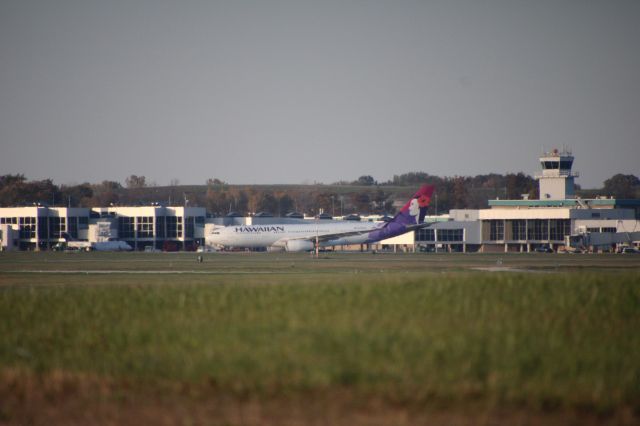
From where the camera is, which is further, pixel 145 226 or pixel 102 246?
pixel 145 226

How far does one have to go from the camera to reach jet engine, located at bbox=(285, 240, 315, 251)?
115m

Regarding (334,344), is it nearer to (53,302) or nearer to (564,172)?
(53,302)

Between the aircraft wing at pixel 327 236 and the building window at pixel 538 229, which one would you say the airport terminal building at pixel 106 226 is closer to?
A: the aircraft wing at pixel 327 236

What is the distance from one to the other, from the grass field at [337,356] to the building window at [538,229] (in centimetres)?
11312

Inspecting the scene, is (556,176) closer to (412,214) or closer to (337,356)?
(412,214)

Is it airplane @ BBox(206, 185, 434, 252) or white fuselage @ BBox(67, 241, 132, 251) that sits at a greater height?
airplane @ BBox(206, 185, 434, 252)

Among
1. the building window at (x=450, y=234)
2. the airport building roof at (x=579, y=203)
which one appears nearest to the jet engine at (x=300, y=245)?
the building window at (x=450, y=234)

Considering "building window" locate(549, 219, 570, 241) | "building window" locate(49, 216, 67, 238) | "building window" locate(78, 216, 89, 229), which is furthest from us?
"building window" locate(78, 216, 89, 229)

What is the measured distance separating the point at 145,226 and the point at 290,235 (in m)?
41.8

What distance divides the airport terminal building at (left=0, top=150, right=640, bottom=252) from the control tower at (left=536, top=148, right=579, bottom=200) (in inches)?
7.2

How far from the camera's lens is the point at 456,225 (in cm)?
14138

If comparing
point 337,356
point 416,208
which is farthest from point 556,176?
point 337,356

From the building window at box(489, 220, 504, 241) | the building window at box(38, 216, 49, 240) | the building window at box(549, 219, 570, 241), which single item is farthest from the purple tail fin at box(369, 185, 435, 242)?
the building window at box(38, 216, 49, 240)

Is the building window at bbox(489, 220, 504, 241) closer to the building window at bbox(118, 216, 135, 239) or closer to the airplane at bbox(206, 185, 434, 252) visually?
the airplane at bbox(206, 185, 434, 252)
